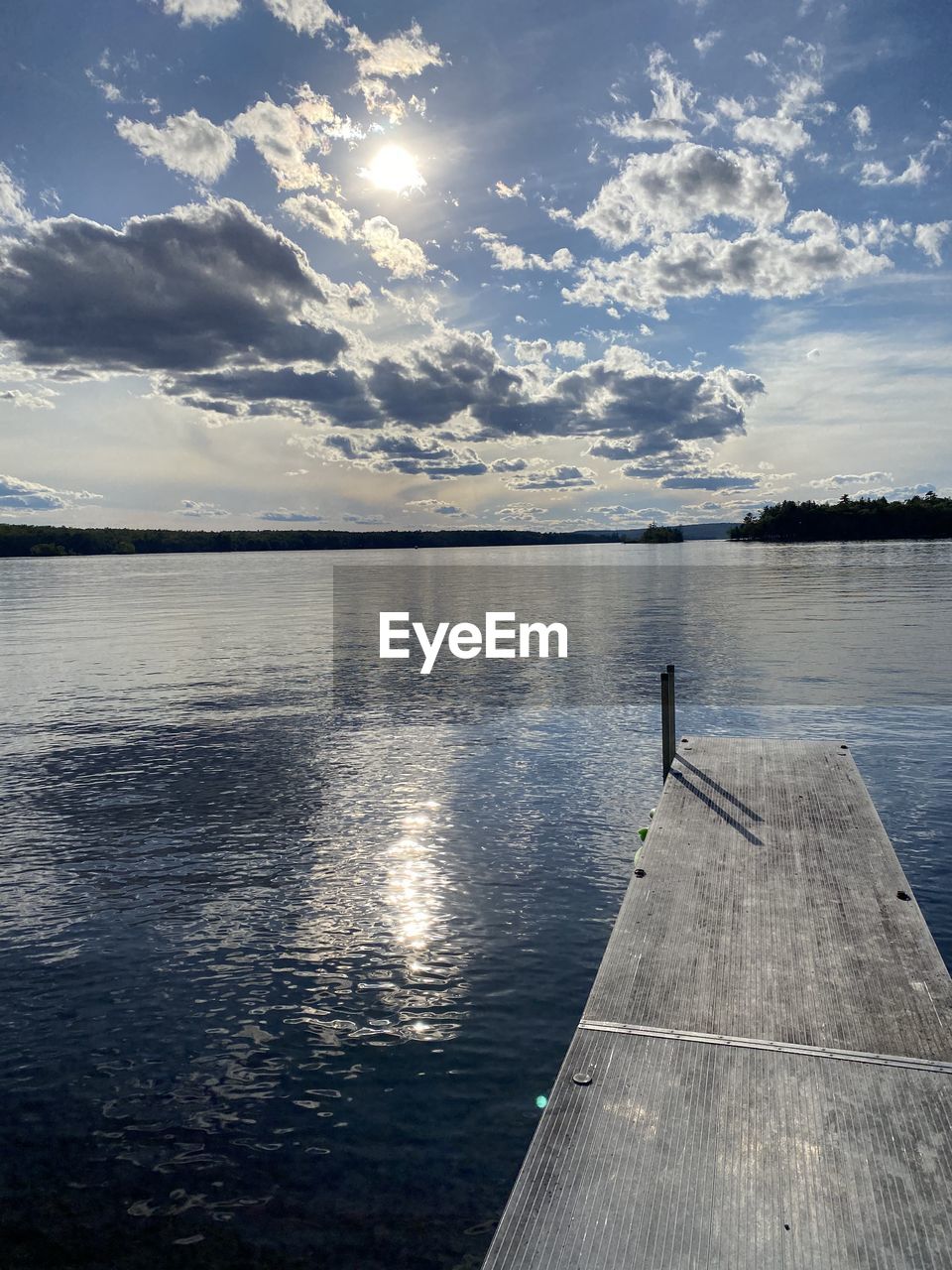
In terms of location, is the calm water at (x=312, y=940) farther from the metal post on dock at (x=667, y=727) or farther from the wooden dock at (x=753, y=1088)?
A: the wooden dock at (x=753, y=1088)

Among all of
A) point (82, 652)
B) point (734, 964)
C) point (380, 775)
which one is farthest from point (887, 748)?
point (82, 652)

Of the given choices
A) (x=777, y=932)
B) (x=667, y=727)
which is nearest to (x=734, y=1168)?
(x=777, y=932)


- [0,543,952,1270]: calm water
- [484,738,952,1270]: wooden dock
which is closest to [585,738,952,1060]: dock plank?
[484,738,952,1270]: wooden dock

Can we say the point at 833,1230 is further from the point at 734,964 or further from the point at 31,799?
the point at 31,799

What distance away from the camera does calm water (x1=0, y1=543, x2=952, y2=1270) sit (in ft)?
25.5

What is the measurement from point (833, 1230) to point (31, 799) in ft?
62.9

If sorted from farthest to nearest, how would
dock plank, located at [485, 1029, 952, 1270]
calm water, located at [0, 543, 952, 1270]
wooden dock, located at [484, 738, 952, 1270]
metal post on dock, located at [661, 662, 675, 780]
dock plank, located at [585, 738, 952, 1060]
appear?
metal post on dock, located at [661, 662, 675, 780], dock plank, located at [585, 738, 952, 1060], calm water, located at [0, 543, 952, 1270], wooden dock, located at [484, 738, 952, 1270], dock plank, located at [485, 1029, 952, 1270]

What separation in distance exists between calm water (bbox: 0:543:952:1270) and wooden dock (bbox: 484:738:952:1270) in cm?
156

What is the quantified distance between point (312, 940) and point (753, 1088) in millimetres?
7294

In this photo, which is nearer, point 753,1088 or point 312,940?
point 753,1088

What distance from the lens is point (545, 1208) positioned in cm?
591

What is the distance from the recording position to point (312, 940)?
12547mm

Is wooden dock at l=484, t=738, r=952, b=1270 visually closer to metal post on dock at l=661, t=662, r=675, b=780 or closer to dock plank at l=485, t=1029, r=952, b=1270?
dock plank at l=485, t=1029, r=952, b=1270

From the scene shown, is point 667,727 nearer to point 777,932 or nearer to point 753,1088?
point 777,932
